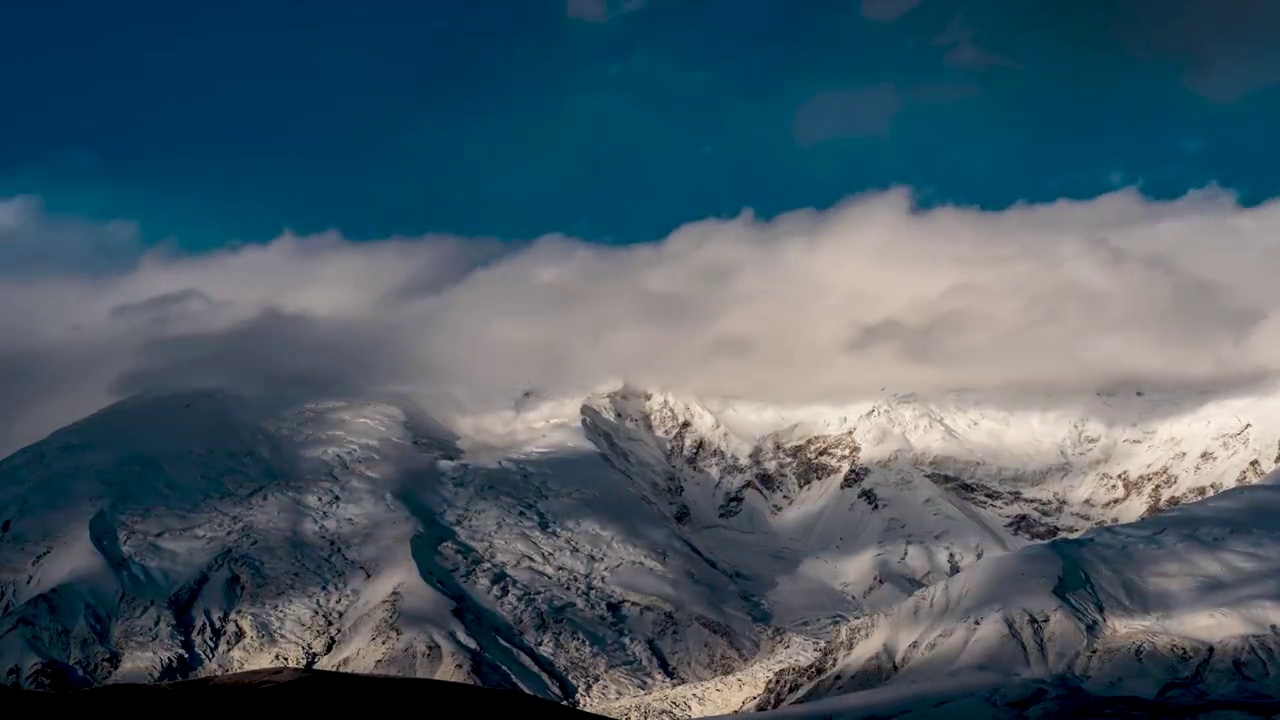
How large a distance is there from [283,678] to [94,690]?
65.9 ft

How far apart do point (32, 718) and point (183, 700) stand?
16.5 m

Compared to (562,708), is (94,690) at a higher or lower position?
higher

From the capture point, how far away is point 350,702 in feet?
602

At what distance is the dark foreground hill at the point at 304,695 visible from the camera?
17825 cm

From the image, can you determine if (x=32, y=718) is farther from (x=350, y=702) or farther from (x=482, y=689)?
(x=482, y=689)

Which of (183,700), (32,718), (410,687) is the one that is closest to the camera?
(32,718)

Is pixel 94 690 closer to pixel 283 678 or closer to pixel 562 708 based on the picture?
pixel 283 678

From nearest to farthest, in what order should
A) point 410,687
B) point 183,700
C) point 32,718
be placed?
point 32,718, point 183,700, point 410,687

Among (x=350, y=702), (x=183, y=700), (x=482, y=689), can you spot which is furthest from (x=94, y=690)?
(x=482, y=689)

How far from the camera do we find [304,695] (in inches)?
7210

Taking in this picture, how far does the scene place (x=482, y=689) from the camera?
648 feet

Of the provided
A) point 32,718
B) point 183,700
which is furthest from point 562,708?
point 32,718

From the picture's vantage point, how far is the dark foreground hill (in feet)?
585

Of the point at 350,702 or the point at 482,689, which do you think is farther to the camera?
the point at 482,689
